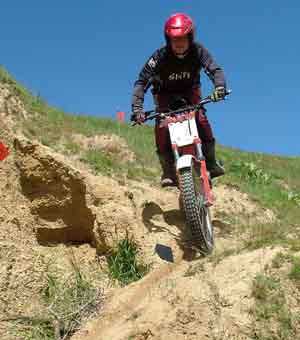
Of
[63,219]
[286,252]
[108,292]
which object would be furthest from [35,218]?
[286,252]

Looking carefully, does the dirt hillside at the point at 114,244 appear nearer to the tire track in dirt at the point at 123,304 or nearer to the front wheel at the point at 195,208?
the tire track in dirt at the point at 123,304

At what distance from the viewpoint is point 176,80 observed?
7348mm

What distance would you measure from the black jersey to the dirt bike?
11.5 inches

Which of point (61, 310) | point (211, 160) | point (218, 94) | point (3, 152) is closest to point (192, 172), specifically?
point (218, 94)

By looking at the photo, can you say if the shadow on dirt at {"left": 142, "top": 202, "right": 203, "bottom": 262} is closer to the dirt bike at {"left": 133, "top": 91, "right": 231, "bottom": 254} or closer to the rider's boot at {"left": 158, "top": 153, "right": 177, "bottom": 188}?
the dirt bike at {"left": 133, "top": 91, "right": 231, "bottom": 254}

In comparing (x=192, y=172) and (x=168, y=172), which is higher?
(x=168, y=172)

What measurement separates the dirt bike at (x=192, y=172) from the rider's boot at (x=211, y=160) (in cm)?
61

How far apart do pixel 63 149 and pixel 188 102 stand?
8.68 ft

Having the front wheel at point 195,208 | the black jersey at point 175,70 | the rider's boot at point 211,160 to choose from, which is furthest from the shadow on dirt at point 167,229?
the black jersey at point 175,70

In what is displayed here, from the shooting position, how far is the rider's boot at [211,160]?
747 centimetres

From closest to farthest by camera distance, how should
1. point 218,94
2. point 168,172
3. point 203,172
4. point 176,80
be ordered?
1. point 203,172
2. point 218,94
3. point 176,80
4. point 168,172

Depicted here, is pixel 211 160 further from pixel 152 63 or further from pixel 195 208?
pixel 195 208

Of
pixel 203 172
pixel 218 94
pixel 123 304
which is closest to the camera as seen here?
pixel 123 304

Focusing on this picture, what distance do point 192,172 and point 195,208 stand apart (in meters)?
0.42
